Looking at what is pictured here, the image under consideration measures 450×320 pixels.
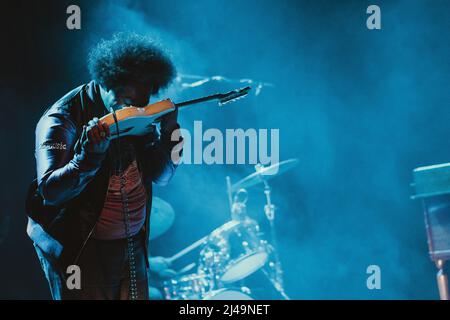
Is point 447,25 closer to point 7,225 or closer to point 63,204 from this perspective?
point 63,204

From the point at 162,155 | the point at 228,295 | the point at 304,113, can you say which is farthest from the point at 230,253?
the point at 162,155

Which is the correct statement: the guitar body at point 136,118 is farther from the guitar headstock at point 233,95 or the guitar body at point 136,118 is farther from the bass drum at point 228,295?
the bass drum at point 228,295

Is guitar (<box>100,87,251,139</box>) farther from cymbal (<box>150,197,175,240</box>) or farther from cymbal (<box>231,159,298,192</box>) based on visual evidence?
cymbal (<box>150,197,175,240</box>)

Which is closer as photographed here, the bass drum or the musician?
the musician

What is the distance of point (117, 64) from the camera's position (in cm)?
160

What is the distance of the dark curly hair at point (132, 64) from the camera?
156 centimetres

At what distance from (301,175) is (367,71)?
66cm

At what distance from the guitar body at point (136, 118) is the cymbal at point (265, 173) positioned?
3.41 feet

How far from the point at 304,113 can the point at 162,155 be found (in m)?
1.24

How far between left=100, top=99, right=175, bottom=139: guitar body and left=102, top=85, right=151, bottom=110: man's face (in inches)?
3.0

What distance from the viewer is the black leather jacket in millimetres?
1303

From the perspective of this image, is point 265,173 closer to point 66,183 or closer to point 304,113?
point 304,113

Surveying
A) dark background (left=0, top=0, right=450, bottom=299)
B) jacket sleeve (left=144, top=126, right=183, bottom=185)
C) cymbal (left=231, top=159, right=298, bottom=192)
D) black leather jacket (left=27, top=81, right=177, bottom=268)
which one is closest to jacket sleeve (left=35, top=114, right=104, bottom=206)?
black leather jacket (left=27, top=81, right=177, bottom=268)
